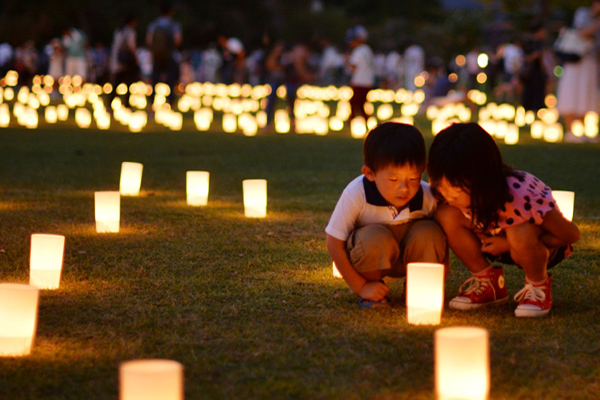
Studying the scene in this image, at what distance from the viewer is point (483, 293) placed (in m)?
4.16

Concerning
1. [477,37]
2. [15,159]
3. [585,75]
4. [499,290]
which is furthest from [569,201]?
[477,37]

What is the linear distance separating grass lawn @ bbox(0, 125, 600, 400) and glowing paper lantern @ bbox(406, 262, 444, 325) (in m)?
0.06

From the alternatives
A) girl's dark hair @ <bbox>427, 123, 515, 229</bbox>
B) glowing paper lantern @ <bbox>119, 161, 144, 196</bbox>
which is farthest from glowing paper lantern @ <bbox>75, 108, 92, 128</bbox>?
girl's dark hair @ <bbox>427, 123, 515, 229</bbox>

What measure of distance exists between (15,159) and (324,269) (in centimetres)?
661

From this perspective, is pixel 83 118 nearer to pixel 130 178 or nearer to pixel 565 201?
pixel 130 178

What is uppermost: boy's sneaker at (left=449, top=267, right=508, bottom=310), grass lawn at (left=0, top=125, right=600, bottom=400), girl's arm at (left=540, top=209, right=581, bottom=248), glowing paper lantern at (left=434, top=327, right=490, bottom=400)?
girl's arm at (left=540, top=209, right=581, bottom=248)

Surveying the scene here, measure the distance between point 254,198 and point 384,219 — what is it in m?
2.54

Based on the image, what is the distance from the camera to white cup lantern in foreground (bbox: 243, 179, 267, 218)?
6.69 meters

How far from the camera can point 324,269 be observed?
501 centimetres

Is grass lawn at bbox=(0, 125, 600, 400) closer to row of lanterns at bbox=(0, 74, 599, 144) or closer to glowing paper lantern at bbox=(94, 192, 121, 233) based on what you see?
glowing paper lantern at bbox=(94, 192, 121, 233)

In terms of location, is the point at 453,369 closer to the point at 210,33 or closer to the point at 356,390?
the point at 356,390

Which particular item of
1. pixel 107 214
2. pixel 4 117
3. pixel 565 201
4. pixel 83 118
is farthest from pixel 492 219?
pixel 4 117

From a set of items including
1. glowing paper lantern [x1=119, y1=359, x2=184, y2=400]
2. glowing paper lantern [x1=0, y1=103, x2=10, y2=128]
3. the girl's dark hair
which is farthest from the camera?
glowing paper lantern [x1=0, y1=103, x2=10, y2=128]

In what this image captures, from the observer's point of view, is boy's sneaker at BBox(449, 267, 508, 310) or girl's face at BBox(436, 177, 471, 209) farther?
boy's sneaker at BBox(449, 267, 508, 310)
